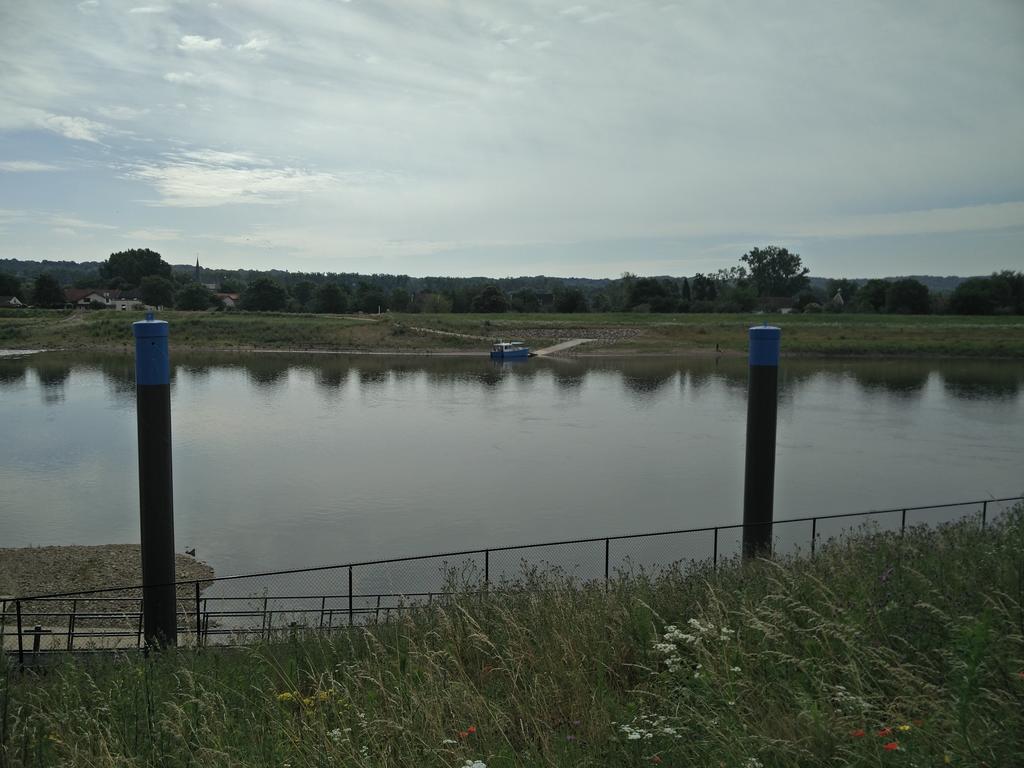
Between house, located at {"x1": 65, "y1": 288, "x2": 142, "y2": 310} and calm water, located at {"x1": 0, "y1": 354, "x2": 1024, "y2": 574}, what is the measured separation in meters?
79.1

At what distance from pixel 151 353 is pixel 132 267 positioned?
16883cm

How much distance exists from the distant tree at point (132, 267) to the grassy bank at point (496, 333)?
49.7m

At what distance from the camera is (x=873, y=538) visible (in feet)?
42.1

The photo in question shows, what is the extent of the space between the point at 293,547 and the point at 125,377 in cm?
5295

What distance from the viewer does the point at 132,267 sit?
16625 centimetres

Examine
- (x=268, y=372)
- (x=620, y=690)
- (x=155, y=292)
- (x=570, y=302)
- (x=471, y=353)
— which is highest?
(x=155, y=292)

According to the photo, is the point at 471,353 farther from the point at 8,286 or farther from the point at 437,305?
the point at 8,286

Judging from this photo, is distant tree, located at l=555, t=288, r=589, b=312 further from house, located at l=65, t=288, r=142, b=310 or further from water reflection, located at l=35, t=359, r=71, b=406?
water reflection, located at l=35, t=359, r=71, b=406

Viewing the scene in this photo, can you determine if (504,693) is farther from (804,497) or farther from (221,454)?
(221,454)

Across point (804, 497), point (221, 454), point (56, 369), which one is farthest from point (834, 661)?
point (56, 369)

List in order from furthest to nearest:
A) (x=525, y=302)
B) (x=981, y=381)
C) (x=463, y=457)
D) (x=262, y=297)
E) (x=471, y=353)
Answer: (x=525, y=302), (x=262, y=297), (x=471, y=353), (x=981, y=381), (x=463, y=457)

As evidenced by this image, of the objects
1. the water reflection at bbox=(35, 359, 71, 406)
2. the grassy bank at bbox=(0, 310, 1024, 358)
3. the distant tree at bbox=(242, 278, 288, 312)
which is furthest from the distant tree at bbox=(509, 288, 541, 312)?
the water reflection at bbox=(35, 359, 71, 406)

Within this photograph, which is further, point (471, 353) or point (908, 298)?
point (908, 298)

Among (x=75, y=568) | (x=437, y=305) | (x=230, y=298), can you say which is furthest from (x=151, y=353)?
(x=230, y=298)
